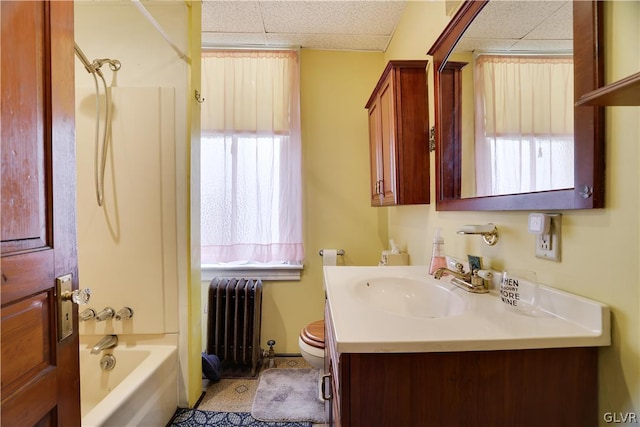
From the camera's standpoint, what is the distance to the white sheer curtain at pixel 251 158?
6.59 feet

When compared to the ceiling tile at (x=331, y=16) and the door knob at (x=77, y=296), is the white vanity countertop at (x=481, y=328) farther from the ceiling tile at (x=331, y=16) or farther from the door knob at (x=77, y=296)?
the ceiling tile at (x=331, y=16)

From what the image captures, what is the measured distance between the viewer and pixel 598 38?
606 millimetres

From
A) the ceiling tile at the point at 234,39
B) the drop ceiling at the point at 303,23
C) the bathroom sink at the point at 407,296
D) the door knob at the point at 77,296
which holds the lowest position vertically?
the bathroom sink at the point at 407,296

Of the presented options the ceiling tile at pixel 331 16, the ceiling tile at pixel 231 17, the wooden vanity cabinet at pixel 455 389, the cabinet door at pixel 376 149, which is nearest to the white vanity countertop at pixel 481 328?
Answer: the wooden vanity cabinet at pixel 455 389

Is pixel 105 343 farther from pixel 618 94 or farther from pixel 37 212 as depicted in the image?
pixel 618 94

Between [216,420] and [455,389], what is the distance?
1.45 meters

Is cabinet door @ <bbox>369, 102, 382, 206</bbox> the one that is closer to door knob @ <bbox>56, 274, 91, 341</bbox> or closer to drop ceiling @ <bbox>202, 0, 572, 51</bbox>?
drop ceiling @ <bbox>202, 0, 572, 51</bbox>

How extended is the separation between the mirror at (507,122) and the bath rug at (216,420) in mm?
1514

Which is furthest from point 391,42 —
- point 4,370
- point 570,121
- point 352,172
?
point 4,370

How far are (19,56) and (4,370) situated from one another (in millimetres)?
661

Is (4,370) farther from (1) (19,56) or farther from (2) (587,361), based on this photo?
(2) (587,361)

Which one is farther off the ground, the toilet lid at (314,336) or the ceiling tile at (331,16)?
the ceiling tile at (331,16)

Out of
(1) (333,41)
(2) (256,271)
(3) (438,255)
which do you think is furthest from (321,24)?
(2) (256,271)

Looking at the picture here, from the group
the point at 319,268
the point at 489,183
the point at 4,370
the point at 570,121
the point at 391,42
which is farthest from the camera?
the point at 319,268
